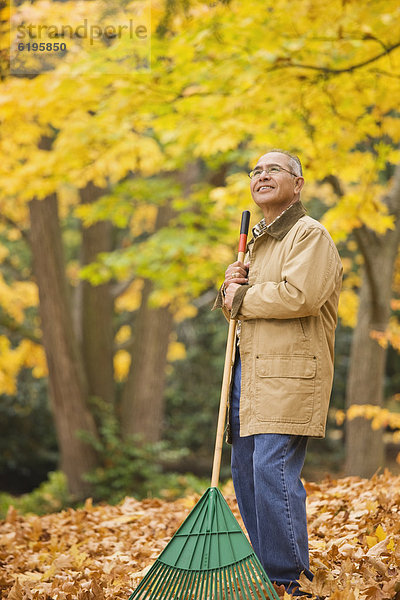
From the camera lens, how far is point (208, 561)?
2568 millimetres

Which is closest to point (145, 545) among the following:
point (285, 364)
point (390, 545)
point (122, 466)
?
point (390, 545)

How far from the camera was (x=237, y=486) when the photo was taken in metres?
3.02

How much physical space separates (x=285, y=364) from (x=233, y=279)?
1.57ft

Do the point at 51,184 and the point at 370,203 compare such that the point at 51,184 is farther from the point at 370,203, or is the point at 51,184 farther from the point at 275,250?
the point at 275,250

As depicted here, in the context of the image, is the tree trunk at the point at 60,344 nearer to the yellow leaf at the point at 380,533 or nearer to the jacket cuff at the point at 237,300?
the yellow leaf at the point at 380,533

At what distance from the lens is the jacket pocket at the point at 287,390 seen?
2674 millimetres

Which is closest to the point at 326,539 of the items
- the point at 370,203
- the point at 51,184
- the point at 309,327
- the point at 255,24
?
the point at 309,327

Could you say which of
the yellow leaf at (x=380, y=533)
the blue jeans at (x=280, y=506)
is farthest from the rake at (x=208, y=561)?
the yellow leaf at (x=380, y=533)

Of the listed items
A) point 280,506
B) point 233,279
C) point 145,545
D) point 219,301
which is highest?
point 233,279

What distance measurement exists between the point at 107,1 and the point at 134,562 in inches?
207

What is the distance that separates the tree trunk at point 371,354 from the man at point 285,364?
4.00m

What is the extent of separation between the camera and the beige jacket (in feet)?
8.76

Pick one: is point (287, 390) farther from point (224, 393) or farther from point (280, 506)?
point (280, 506)

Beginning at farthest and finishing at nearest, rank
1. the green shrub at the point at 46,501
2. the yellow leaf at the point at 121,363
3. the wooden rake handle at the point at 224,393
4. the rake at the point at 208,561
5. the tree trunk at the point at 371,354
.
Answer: the yellow leaf at the point at 121,363
the green shrub at the point at 46,501
the tree trunk at the point at 371,354
the wooden rake handle at the point at 224,393
the rake at the point at 208,561
